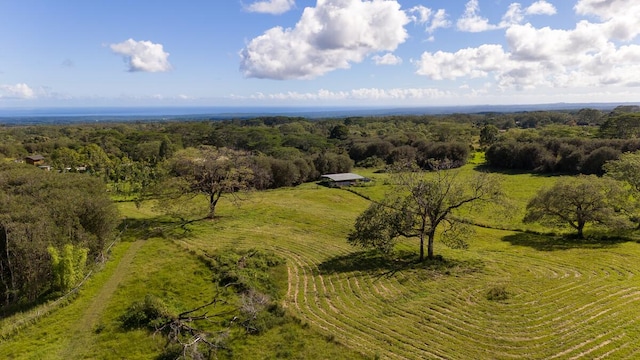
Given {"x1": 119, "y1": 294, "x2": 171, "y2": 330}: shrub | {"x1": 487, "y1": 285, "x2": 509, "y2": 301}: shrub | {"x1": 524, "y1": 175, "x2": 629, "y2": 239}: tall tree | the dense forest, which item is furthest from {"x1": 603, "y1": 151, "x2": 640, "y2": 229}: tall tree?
{"x1": 119, "y1": 294, "x2": 171, "y2": 330}: shrub

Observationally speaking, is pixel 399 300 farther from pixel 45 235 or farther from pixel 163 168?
pixel 163 168

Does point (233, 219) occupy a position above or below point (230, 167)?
below

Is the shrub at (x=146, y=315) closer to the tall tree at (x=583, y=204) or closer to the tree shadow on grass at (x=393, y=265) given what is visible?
the tree shadow on grass at (x=393, y=265)

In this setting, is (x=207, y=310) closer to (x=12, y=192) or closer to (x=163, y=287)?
(x=163, y=287)

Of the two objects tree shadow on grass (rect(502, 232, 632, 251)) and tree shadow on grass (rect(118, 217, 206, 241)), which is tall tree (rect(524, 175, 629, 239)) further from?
tree shadow on grass (rect(118, 217, 206, 241))

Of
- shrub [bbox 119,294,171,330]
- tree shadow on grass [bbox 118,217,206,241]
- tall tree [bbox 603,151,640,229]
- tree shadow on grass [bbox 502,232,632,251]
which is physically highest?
tall tree [bbox 603,151,640,229]

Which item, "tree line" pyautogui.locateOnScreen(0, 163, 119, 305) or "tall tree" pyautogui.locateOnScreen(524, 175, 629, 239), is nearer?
"tree line" pyautogui.locateOnScreen(0, 163, 119, 305)

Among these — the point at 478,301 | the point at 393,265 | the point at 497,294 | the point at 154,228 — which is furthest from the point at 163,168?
the point at 497,294

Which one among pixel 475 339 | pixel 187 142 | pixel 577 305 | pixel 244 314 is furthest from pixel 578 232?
pixel 187 142
